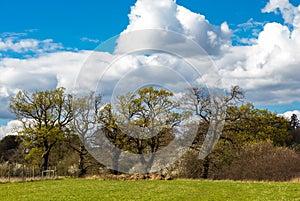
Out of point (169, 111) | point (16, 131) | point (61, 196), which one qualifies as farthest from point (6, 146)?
point (61, 196)

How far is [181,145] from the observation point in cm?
4800

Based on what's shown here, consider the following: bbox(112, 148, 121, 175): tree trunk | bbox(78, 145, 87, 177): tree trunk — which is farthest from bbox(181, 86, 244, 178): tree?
bbox(78, 145, 87, 177): tree trunk

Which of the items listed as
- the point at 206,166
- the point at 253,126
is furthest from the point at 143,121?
the point at 253,126

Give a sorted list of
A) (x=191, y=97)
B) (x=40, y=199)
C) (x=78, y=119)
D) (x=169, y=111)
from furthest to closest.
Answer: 1. (x=78, y=119)
2. (x=169, y=111)
3. (x=191, y=97)
4. (x=40, y=199)

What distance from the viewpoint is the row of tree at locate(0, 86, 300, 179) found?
47.8m

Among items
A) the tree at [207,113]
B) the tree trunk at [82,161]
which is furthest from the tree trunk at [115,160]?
the tree at [207,113]

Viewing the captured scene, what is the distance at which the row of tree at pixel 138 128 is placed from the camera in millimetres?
47750

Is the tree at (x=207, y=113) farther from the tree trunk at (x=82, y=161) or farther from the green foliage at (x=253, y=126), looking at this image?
the tree trunk at (x=82, y=161)

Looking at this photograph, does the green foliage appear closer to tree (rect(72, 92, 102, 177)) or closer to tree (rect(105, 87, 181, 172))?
tree (rect(105, 87, 181, 172))

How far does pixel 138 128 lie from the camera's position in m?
51.3

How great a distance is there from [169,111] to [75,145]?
1553 centimetres

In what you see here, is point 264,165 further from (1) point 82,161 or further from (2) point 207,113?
(1) point 82,161

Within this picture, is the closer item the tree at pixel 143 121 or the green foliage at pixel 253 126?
the green foliage at pixel 253 126

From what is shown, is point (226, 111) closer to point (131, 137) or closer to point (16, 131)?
point (131, 137)
